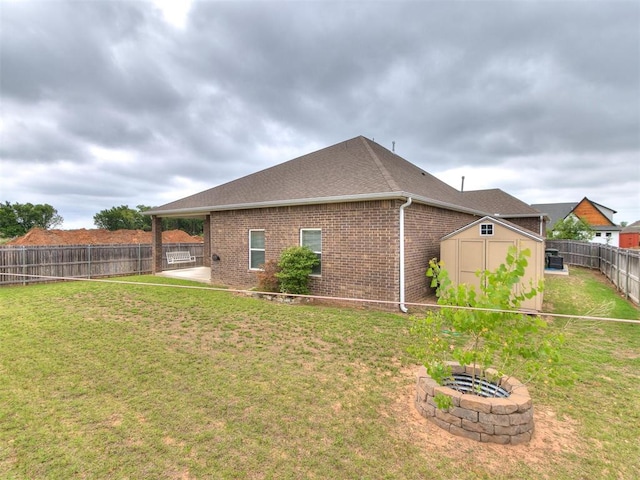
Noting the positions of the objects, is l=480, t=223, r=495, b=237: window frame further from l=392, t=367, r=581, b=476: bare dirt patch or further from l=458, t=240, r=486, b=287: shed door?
l=392, t=367, r=581, b=476: bare dirt patch

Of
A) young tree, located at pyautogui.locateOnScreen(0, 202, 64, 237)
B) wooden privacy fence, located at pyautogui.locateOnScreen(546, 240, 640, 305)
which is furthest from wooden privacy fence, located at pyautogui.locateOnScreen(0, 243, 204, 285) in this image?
young tree, located at pyautogui.locateOnScreen(0, 202, 64, 237)

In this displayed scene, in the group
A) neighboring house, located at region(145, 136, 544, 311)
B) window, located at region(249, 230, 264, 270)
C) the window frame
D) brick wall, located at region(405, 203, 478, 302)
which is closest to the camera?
neighboring house, located at region(145, 136, 544, 311)

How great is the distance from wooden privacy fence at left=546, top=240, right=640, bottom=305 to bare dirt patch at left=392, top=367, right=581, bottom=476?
28.1 ft

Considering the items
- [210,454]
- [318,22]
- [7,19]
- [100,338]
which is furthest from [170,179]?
[210,454]

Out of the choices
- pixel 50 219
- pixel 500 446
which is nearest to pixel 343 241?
pixel 500 446

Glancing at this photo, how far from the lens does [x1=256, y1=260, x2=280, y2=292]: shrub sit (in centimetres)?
925

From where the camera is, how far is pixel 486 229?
27.3 feet

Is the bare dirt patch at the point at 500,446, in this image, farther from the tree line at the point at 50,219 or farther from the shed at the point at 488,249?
the tree line at the point at 50,219

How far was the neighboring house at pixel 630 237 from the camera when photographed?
35981mm

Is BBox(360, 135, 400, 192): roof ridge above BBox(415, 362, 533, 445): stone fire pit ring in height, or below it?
above

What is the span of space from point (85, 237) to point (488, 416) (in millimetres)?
39291

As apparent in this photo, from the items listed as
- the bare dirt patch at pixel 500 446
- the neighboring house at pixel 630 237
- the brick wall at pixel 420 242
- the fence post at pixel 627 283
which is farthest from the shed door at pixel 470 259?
the neighboring house at pixel 630 237

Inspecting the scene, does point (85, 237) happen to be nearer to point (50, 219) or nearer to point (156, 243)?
point (50, 219)

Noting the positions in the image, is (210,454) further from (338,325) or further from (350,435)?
(338,325)
